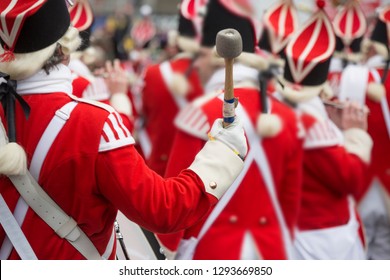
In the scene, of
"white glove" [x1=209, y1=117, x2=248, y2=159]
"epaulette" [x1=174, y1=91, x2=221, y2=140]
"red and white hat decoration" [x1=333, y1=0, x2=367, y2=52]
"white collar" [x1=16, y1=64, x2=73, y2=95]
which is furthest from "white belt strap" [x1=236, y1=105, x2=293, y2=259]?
"red and white hat decoration" [x1=333, y1=0, x2=367, y2=52]

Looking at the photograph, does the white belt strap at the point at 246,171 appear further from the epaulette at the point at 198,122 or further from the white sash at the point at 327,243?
the white sash at the point at 327,243

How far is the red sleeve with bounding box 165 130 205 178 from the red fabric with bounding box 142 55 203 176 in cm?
163

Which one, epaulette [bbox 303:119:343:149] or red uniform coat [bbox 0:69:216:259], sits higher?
red uniform coat [bbox 0:69:216:259]

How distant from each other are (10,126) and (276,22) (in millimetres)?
2120

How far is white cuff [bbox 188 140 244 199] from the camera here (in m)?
2.04

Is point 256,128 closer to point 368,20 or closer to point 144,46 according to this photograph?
point 368,20

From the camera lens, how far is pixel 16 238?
6.62 feet

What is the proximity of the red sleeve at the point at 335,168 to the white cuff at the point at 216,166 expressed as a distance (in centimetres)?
119

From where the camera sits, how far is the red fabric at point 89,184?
1.93 metres

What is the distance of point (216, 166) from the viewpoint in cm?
204

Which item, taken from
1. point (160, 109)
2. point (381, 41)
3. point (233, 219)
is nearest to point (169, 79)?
point (160, 109)

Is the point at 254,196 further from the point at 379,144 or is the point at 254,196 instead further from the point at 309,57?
the point at 379,144

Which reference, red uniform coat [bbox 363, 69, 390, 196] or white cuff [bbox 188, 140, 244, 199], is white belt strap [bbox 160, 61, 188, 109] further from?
white cuff [bbox 188, 140, 244, 199]

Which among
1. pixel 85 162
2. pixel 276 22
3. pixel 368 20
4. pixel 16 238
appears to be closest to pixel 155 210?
pixel 85 162
